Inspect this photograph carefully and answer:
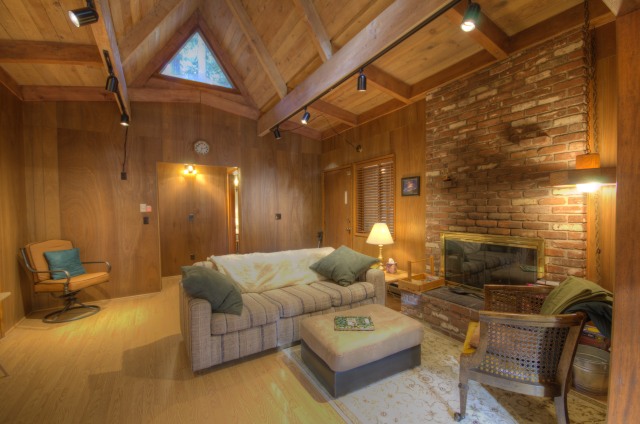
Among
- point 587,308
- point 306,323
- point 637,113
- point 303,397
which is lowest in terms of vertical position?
point 303,397

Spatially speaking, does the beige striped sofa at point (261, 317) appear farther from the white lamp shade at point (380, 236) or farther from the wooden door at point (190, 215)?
the wooden door at point (190, 215)

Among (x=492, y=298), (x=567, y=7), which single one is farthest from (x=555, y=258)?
(x=567, y=7)

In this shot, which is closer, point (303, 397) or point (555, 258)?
point (303, 397)

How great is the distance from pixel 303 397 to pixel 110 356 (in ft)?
6.31

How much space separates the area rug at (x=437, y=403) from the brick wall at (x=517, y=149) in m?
1.15

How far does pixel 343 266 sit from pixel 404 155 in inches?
79.9

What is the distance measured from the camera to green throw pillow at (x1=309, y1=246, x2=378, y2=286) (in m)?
3.20

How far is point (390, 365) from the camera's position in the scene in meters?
2.17

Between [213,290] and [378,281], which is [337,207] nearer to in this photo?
[378,281]

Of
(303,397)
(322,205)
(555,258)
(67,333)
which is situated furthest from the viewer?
(322,205)

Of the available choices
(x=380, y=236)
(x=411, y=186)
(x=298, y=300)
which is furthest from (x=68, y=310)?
(x=411, y=186)

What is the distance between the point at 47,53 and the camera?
9.16 ft

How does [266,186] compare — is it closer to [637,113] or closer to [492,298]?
[492,298]

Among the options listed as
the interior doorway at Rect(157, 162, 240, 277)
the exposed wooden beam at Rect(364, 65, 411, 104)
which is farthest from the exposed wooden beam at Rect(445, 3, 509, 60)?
the interior doorway at Rect(157, 162, 240, 277)
